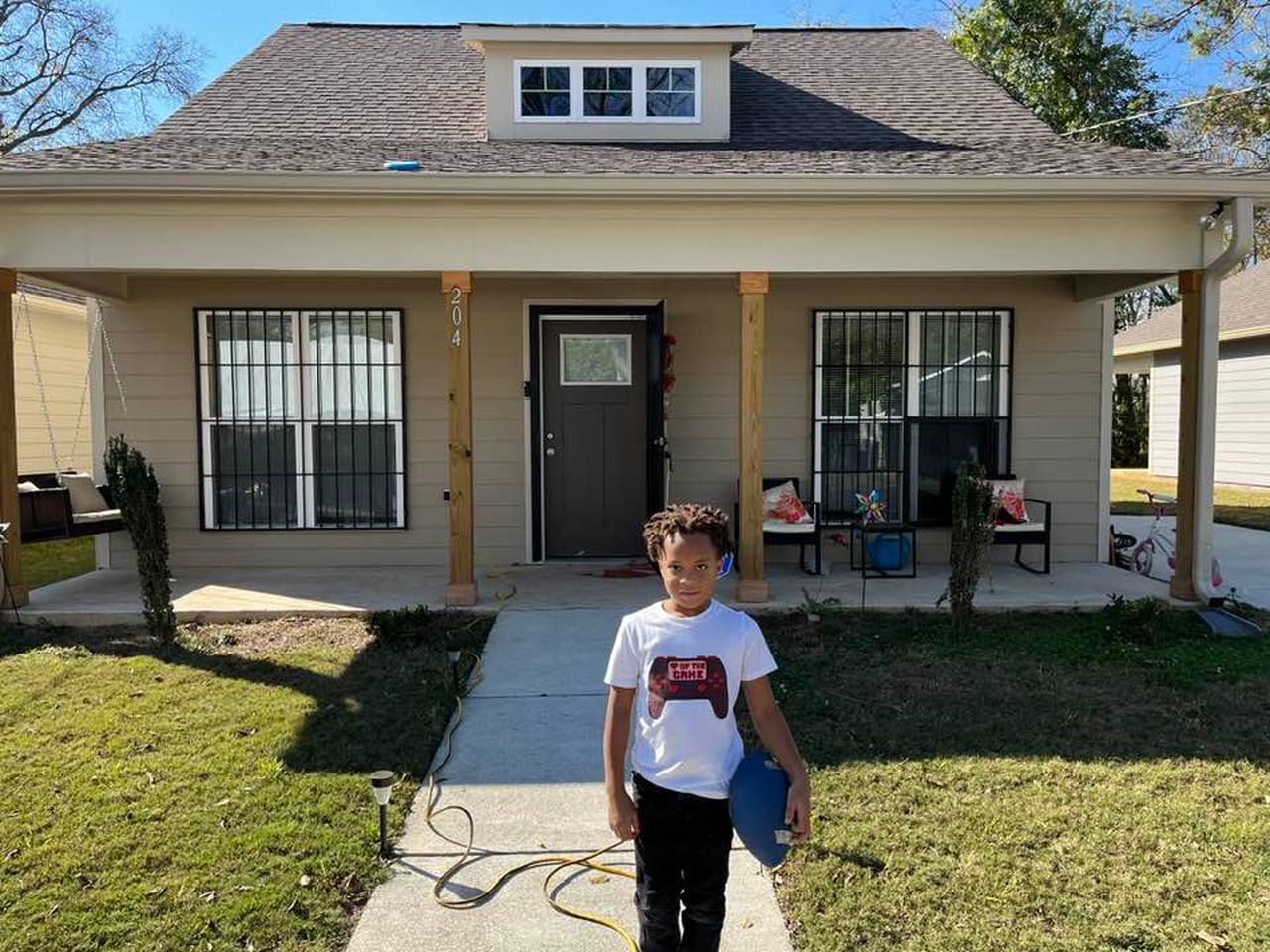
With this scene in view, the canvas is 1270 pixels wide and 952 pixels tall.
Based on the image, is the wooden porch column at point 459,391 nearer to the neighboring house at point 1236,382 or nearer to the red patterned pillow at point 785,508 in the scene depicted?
the red patterned pillow at point 785,508

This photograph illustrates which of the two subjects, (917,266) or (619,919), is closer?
(619,919)

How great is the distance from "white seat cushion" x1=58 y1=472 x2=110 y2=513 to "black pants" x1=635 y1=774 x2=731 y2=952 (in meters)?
6.85

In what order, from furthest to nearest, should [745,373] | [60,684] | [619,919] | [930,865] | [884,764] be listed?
[745,373], [60,684], [884,764], [930,865], [619,919]

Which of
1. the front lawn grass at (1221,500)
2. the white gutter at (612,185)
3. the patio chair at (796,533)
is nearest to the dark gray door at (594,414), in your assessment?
the patio chair at (796,533)

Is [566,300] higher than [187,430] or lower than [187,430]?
higher

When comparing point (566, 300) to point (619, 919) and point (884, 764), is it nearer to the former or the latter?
point (884, 764)

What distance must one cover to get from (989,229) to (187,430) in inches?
245

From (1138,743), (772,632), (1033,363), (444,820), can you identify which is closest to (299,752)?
(444,820)

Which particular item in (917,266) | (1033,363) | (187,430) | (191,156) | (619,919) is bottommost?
(619,919)

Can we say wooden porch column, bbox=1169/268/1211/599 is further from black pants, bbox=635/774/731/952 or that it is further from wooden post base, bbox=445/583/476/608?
black pants, bbox=635/774/731/952

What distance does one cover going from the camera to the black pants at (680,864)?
7.01 ft

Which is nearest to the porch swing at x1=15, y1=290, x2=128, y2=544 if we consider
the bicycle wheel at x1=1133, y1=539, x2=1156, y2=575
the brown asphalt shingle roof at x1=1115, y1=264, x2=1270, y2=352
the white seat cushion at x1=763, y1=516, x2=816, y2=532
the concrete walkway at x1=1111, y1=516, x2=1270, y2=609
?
the white seat cushion at x1=763, y1=516, x2=816, y2=532

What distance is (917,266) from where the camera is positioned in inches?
239

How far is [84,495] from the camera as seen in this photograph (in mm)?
7484
